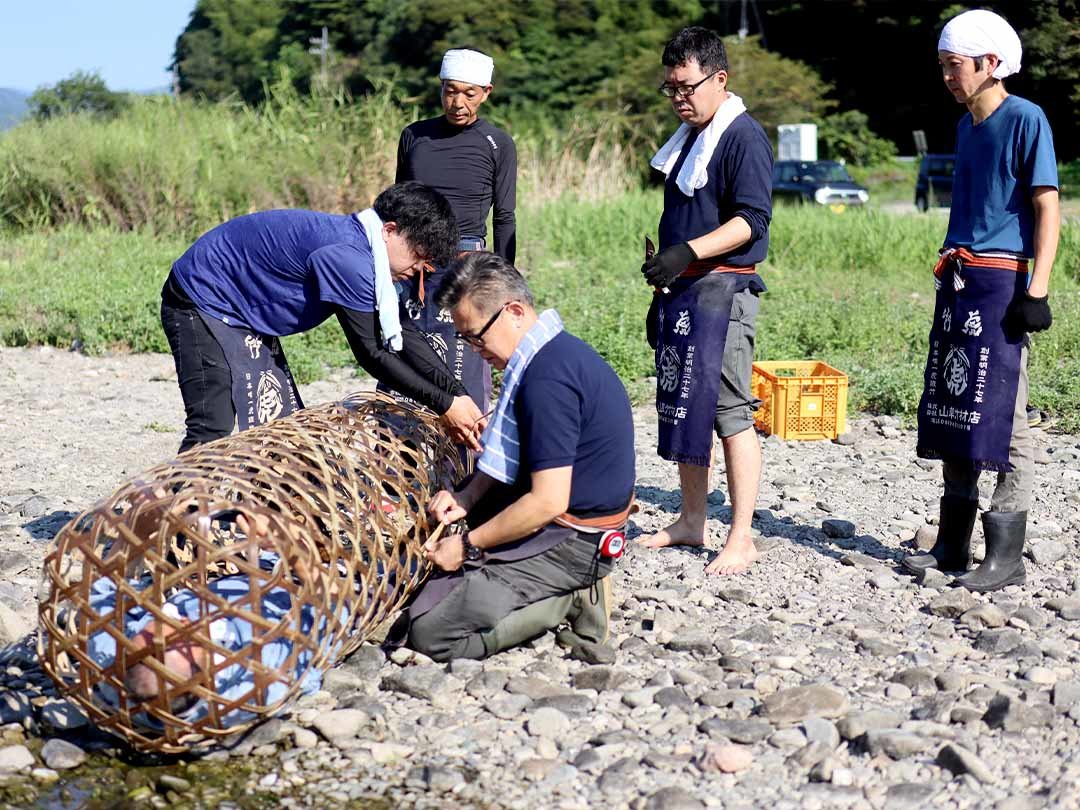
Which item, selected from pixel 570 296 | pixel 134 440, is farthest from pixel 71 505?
pixel 570 296

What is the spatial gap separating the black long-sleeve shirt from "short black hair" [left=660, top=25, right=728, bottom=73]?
59.9 inches

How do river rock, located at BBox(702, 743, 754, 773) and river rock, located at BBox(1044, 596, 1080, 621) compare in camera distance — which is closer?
river rock, located at BBox(702, 743, 754, 773)

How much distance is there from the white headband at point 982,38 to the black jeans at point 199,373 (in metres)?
2.77

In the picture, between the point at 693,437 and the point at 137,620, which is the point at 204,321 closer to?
the point at 137,620

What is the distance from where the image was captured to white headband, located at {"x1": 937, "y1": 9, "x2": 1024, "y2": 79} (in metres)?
4.47

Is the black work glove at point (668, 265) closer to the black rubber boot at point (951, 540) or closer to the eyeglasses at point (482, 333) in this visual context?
the eyeglasses at point (482, 333)

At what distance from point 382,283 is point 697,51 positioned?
4.74ft

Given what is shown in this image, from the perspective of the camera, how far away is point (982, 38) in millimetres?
4469

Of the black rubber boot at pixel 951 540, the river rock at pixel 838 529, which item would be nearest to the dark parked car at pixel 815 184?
the river rock at pixel 838 529

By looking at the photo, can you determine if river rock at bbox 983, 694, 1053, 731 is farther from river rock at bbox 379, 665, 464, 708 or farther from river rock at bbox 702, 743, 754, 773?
river rock at bbox 379, 665, 464, 708

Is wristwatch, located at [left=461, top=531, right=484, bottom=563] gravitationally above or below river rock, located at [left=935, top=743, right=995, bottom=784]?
above

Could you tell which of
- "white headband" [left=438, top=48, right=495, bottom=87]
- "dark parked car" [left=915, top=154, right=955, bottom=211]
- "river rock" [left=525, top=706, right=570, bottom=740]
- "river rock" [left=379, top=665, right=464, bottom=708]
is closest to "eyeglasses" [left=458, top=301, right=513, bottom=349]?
"river rock" [left=379, top=665, right=464, bottom=708]

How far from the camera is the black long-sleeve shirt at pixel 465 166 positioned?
20.0 feet

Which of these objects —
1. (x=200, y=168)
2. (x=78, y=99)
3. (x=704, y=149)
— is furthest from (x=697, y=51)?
(x=78, y=99)
